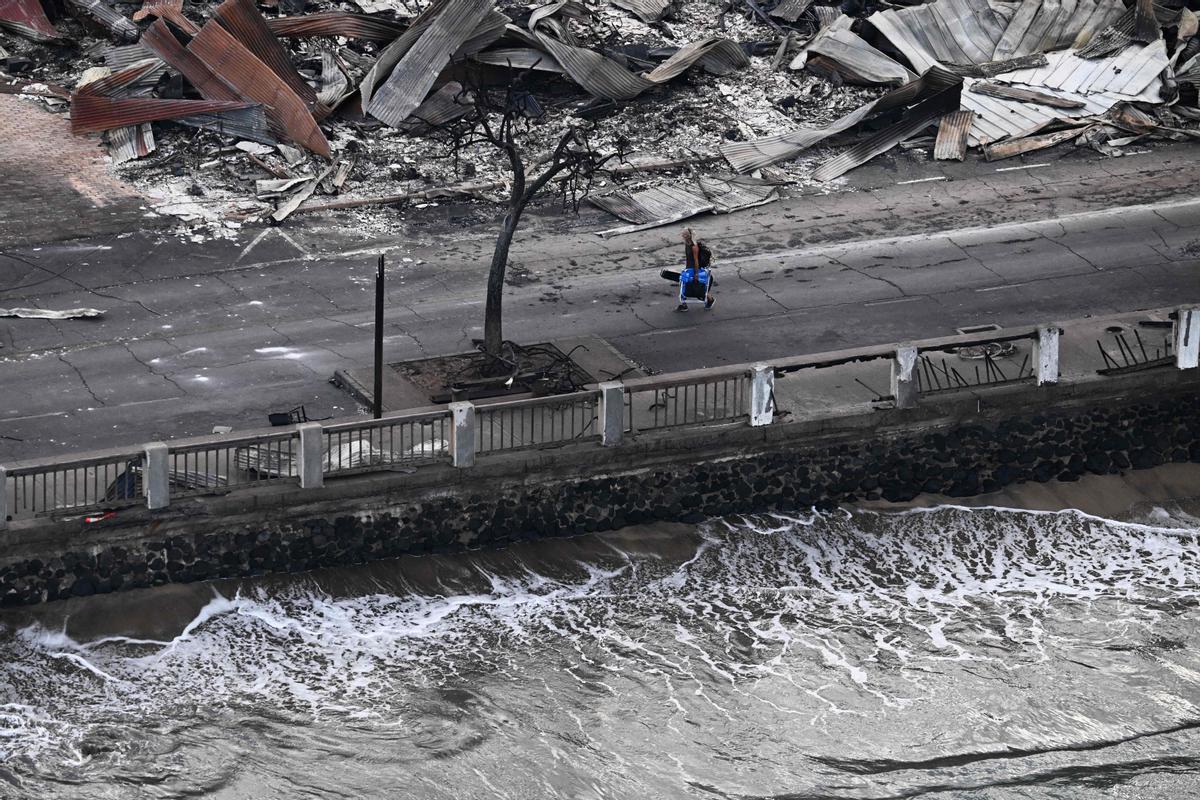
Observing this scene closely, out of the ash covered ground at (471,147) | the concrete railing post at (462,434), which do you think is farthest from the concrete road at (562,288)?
the concrete railing post at (462,434)

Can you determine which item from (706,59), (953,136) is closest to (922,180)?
(953,136)

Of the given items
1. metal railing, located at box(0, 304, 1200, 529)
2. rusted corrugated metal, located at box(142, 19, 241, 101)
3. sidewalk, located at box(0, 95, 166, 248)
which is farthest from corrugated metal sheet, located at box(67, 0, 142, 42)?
metal railing, located at box(0, 304, 1200, 529)

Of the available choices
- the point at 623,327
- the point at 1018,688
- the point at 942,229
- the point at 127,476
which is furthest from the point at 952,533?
the point at 127,476

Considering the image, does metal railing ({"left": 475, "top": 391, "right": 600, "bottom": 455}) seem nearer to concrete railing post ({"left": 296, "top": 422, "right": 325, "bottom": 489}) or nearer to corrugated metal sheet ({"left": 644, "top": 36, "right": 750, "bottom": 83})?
concrete railing post ({"left": 296, "top": 422, "right": 325, "bottom": 489})

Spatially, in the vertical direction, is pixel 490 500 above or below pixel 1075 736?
above

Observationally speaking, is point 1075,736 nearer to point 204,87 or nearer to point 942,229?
point 942,229

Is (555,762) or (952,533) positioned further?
(952,533)

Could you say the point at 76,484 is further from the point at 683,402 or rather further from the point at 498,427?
the point at 683,402

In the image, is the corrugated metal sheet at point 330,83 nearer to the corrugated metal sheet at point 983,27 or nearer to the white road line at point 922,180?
the white road line at point 922,180
